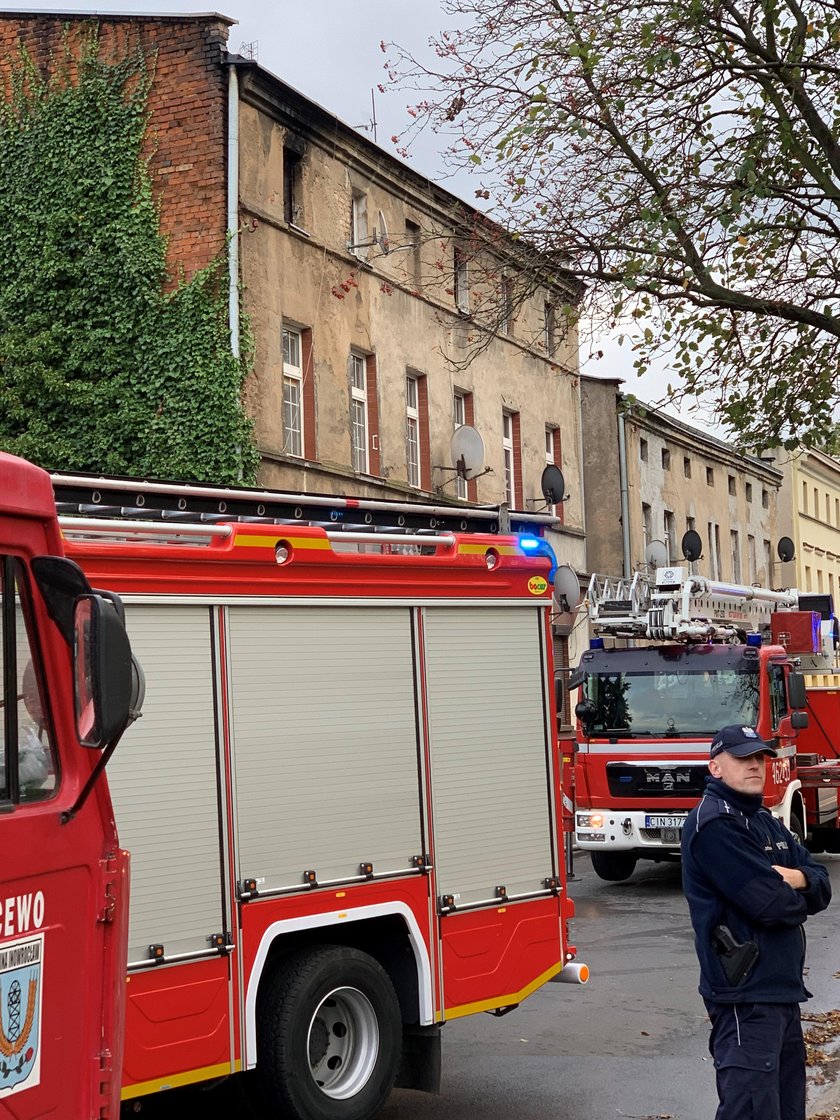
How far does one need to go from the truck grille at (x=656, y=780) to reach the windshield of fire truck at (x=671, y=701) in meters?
0.39

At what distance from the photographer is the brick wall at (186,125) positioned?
21.8 metres

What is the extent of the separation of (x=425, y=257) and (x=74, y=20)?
8072 millimetres

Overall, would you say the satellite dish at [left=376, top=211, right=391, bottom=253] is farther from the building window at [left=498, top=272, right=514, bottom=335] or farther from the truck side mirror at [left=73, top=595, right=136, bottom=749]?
the truck side mirror at [left=73, top=595, right=136, bottom=749]

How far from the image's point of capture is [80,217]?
2166 centimetres

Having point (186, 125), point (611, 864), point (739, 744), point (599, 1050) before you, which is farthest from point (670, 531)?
point (739, 744)

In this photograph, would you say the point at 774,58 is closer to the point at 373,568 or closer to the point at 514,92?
the point at 514,92

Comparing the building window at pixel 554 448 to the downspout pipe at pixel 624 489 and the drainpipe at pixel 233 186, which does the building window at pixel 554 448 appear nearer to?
the downspout pipe at pixel 624 489

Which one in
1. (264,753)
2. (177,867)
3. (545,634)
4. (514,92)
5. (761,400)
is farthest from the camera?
(761,400)

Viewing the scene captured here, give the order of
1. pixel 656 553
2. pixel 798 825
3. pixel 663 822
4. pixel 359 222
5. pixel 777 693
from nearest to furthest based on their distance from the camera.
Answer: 1. pixel 663 822
2. pixel 777 693
3. pixel 798 825
4. pixel 359 222
5. pixel 656 553

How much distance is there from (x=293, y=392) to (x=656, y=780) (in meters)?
9.79

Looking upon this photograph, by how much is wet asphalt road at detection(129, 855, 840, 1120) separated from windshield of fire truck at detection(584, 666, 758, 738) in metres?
2.88

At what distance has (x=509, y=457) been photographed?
106ft

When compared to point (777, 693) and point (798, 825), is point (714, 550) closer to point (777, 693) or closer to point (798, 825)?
point (798, 825)

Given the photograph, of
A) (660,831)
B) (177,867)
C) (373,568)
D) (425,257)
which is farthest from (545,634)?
(425,257)
